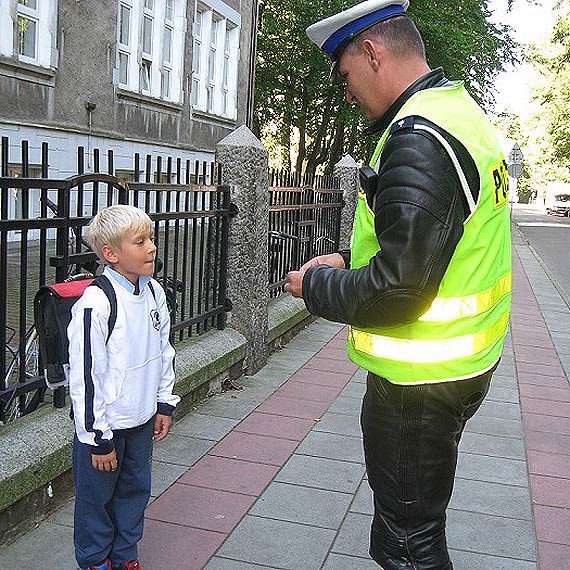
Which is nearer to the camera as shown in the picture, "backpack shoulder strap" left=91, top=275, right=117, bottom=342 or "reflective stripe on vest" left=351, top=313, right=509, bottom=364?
"reflective stripe on vest" left=351, top=313, right=509, bottom=364

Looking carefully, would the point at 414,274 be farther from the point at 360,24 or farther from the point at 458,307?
the point at 360,24

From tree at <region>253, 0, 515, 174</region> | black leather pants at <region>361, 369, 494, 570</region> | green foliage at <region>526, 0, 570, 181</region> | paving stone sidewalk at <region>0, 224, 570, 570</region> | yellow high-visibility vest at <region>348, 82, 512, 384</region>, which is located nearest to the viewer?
yellow high-visibility vest at <region>348, 82, 512, 384</region>

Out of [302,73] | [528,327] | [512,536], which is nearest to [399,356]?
[512,536]

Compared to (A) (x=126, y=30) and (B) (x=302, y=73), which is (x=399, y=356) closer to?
(A) (x=126, y=30)

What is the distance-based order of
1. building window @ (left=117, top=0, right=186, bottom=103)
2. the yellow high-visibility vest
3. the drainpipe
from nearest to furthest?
the yellow high-visibility vest < building window @ (left=117, top=0, right=186, bottom=103) < the drainpipe

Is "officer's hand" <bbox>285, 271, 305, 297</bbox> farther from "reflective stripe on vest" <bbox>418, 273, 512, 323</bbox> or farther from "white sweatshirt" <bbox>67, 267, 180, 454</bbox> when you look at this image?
"white sweatshirt" <bbox>67, 267, 180, 454</bbox>

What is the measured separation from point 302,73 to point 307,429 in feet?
78.7

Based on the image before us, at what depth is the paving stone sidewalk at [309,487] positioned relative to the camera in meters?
3.60

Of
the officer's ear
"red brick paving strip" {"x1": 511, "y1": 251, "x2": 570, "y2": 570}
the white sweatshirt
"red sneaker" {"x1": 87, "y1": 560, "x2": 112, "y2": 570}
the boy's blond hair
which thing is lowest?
"red brick paving strip" {"x1": 511, "y1": 251, "x2": 570, "y2": 570}

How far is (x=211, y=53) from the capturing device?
61.8ft

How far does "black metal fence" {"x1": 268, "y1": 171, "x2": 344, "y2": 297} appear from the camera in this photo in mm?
7566

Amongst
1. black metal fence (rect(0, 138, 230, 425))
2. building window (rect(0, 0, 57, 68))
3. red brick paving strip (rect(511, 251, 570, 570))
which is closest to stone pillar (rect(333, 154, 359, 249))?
red brick paving strip (rect(511, 251, 570, 570))

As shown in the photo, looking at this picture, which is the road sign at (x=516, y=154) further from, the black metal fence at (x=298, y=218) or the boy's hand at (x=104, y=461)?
the boy's hand at (x=104, y=461)

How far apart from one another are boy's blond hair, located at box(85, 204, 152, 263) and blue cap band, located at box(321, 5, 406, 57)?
105 cm
